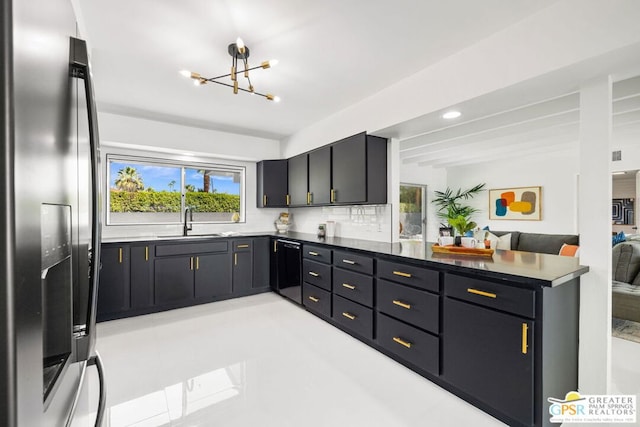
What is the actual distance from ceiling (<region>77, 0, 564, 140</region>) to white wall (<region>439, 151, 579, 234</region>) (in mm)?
2536

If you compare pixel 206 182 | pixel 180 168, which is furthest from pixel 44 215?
pixel 206 182

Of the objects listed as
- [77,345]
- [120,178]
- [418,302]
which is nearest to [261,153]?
[120,178]

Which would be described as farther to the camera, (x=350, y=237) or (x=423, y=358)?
(x=350, y=237)

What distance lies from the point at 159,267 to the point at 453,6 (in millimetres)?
3849

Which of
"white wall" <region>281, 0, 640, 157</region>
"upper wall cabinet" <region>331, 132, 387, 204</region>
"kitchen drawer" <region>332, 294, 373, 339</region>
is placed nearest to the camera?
"white wall" <region>281, 0, 640, 157</region>

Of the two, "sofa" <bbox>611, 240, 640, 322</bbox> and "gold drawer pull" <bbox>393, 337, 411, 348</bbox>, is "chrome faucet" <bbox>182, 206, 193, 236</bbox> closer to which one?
"gold drawer pull" <bbox>393, 337, 411, 348</bbox>

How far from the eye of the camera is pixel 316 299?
11.6ft

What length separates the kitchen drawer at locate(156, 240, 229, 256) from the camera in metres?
3.71

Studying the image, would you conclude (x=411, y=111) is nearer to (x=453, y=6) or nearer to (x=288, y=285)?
(x=453, y=6)

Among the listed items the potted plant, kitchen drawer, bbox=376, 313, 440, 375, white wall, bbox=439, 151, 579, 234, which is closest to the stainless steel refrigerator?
kitchen drawer, bbox=376, 313, 440, 375

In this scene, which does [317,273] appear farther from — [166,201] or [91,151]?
[91,151]

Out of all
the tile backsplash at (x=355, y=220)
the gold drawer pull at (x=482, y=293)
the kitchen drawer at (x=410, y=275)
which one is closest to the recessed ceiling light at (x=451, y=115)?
the tile backsplash at (x=355, y=220)

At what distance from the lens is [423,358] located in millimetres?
2252

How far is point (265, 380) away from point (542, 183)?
20.2 feet
